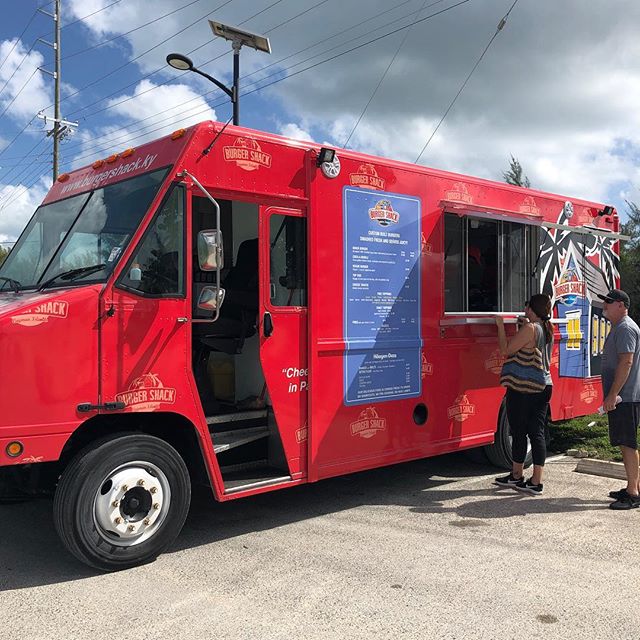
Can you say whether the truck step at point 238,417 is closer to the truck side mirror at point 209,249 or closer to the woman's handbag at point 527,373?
the truck side mirror at point 209,249

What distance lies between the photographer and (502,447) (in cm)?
702

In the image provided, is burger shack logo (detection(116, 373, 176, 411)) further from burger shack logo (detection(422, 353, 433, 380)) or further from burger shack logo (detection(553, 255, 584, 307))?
burger shack logo (detection(553, 255, 584, 307))

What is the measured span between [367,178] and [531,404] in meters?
2.72

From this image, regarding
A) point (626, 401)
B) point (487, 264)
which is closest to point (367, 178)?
point (487, 264)

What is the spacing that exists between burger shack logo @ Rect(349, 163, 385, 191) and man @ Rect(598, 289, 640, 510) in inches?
101

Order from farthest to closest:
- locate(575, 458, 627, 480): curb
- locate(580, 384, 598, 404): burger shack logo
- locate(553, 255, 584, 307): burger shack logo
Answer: locate(580, 384, 598, 404): burger shack logo → locate(553, 255, 584, 307): burger shack logo → locate(575, 458, 627, 480): curb

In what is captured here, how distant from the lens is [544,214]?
23.8ft

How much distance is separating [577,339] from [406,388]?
2852 mm

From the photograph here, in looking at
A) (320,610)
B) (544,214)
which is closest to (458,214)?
(544,214)

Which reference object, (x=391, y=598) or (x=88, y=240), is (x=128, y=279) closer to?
(x=88, y=240)

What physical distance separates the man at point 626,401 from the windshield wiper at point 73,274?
4470mm

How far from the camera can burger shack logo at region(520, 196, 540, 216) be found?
7.03 metres

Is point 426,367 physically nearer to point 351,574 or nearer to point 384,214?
point 384,214

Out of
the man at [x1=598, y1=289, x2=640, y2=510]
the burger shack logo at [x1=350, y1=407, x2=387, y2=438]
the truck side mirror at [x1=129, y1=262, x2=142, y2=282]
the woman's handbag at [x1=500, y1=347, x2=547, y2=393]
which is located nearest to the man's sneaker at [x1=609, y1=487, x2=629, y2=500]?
the man at [x1=598, y1=289, x2=640, y2=510]
